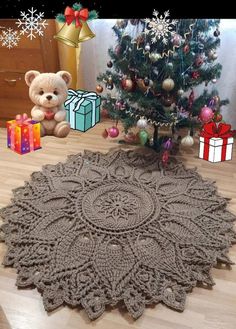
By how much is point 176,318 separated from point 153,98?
0.89 m

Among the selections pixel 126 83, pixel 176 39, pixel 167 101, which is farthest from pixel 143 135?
pixel 176 39

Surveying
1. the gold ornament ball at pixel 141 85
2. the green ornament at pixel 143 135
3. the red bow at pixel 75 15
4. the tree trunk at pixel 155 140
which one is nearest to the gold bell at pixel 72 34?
the red bow at pixel 75 15

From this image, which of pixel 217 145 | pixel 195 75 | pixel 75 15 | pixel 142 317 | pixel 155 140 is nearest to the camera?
pixel 75 15

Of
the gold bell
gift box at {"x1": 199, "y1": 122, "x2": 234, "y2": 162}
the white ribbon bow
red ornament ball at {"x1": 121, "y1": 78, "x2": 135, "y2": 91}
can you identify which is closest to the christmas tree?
red ornament ball at {"x1": 121, "y1": 78, "x2": 135, "y2": 91}

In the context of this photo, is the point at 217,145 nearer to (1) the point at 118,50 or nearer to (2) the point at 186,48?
(2) the point at 186,48

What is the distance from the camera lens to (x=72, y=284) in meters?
1.09

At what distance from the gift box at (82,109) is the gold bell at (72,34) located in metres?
0.13

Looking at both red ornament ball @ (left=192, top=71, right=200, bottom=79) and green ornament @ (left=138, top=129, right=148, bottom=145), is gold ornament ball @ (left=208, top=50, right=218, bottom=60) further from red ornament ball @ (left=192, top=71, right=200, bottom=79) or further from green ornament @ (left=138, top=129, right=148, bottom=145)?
green ornament @ (left=138, top=129, right=148, bottom=145)

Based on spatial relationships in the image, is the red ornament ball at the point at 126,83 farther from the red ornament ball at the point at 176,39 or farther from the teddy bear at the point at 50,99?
the teddy bear at the point at 50,99

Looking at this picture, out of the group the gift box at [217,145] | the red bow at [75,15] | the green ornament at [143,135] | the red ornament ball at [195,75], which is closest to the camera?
the red bow at [75,15]

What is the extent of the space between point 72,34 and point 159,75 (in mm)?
1084

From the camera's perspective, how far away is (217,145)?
2.38 feet

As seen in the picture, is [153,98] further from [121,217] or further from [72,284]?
[72,284]

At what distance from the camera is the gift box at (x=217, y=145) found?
2.35 feet
